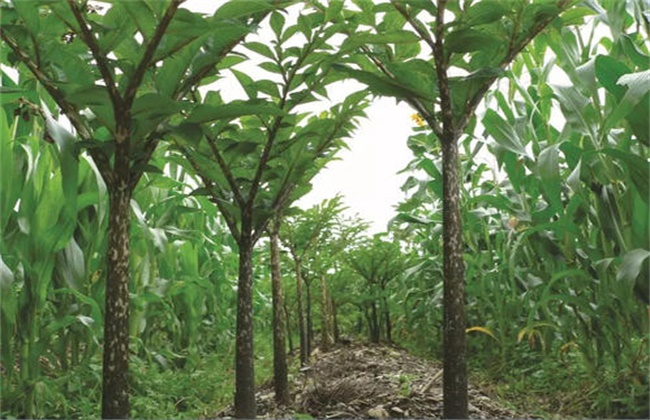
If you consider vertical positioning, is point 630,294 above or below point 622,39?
below

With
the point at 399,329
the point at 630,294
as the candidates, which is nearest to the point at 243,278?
Answer: the point at 630,294

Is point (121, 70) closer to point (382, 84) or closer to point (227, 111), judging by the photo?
point (227, 111)

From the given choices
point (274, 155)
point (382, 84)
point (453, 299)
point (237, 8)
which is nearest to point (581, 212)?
point (453, 299)

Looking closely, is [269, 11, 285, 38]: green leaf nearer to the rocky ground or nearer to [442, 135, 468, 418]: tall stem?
[442, 135, 468, 418]: tall stem

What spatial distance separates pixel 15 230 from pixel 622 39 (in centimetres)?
162

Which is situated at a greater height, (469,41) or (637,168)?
(469,41)

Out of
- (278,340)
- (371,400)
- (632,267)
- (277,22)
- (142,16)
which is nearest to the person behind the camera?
(142,16)

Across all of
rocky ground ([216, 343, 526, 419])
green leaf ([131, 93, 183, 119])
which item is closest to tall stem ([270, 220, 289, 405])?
rocky ground ([216, 343, 526, 419])

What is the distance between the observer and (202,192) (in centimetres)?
178

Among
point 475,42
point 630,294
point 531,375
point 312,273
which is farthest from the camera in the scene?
point 312,273

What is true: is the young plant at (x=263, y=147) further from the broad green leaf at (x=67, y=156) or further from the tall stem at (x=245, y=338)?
the broad green leaf at (x=67, y=156)

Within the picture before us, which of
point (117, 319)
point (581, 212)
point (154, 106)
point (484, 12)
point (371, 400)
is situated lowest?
point (371, 400)

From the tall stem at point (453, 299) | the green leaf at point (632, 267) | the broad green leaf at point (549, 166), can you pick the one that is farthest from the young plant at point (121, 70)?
the green leaf at point (632, 267)

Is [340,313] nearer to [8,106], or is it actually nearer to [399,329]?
[399,329]
